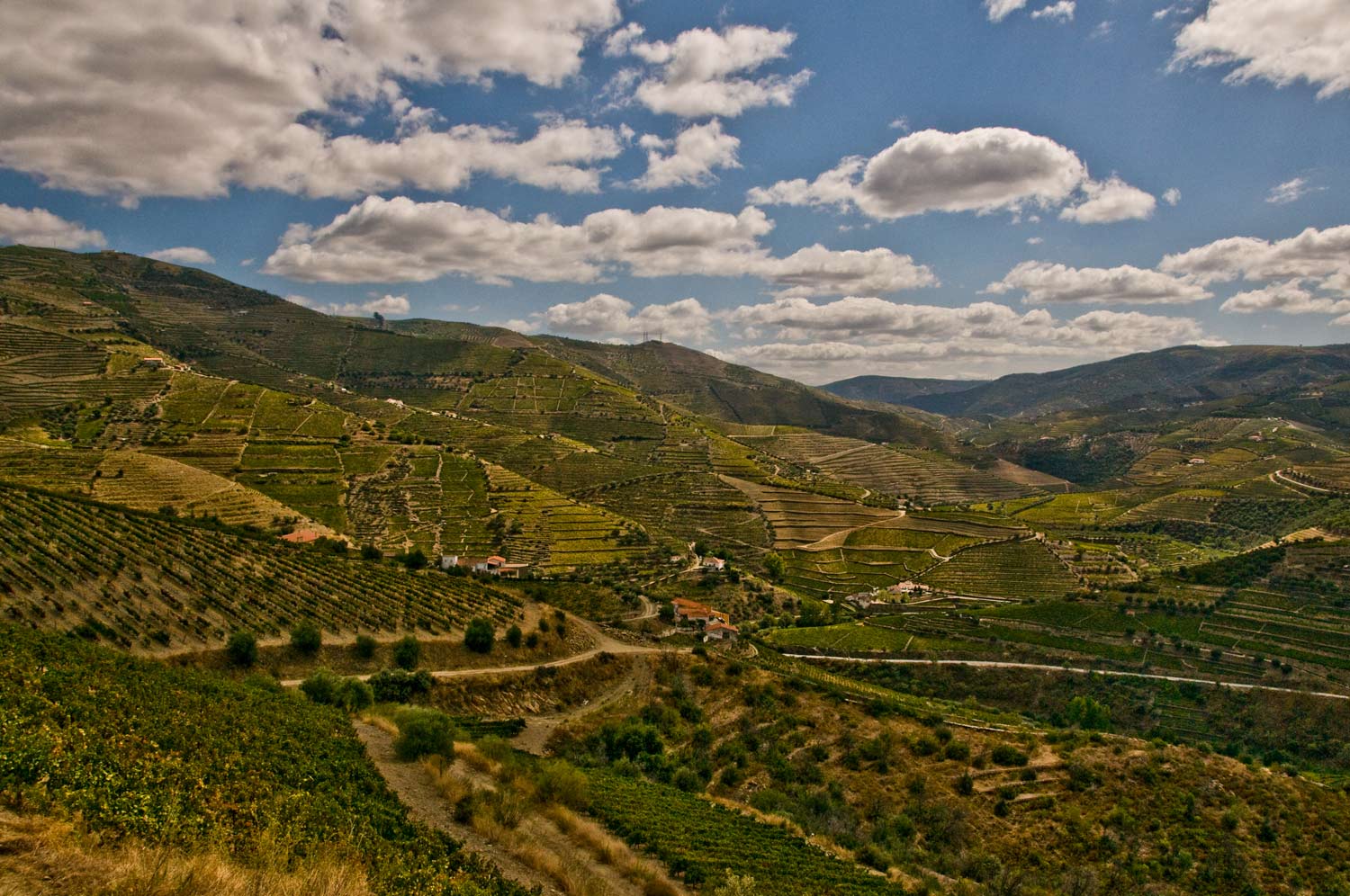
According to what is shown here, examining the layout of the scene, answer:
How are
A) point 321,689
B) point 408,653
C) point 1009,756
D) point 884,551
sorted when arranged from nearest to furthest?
1. point 321,689
2. point 1009,756
3. point 408,653
4. point 884,551

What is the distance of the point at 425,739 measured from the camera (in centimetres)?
2502

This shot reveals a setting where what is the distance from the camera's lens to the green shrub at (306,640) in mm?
41625

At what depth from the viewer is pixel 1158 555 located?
126125 millimetres

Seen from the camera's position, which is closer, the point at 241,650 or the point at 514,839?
the point at 514,839

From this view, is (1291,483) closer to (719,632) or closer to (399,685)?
(719,632)

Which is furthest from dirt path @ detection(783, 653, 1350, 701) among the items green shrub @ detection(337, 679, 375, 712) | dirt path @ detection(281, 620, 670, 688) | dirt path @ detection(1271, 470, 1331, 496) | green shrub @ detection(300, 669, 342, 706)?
dirt path @ detection(1271, 470, 1331, 496)

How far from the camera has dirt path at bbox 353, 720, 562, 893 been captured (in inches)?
651

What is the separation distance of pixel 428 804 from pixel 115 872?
43.8 feet

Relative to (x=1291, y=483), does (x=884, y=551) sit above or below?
below

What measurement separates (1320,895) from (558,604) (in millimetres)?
55405

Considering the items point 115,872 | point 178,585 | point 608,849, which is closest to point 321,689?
point 178,585

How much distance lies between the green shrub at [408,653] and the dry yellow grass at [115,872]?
36.1 meters

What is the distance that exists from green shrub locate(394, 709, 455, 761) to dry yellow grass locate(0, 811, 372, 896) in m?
15.9

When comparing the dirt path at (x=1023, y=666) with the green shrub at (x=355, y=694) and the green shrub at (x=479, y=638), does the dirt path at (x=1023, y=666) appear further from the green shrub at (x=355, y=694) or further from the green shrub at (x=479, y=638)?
the green shrub at (x=355, y=694)
